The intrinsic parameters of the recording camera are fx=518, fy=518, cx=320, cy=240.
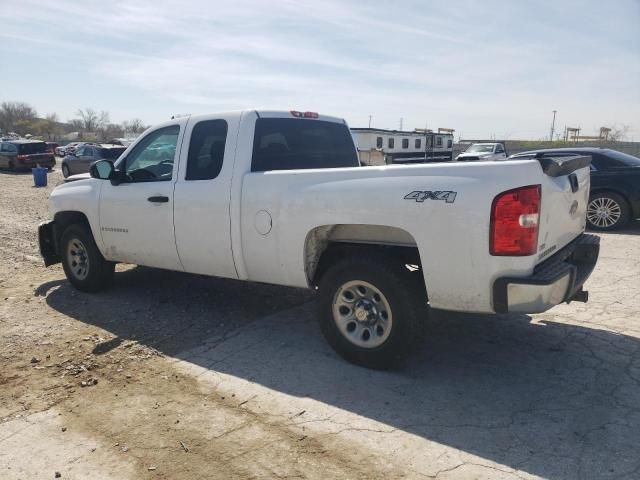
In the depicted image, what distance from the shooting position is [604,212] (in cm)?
975

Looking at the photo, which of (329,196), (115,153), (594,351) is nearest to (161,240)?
(329,196)

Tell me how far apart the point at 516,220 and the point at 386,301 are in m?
1.08

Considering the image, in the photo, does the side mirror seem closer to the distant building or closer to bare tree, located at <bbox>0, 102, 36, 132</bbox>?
the distant building

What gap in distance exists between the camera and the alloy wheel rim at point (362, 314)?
384cm

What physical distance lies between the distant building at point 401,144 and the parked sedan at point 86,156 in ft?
37.1

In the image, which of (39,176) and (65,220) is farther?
(39,176)

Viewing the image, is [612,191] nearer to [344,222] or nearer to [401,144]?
[344,222]

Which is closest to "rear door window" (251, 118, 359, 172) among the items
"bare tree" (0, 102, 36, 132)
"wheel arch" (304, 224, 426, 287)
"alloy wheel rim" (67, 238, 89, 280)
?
"wheel arch" (304, 224, 426, 287)

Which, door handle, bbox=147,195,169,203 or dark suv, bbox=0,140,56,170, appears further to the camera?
dark suv, bbox=0,140,56,170

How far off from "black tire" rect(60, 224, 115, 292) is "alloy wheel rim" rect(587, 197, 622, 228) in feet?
28.0

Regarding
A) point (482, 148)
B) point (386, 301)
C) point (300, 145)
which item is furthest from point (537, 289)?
point (482, 148)

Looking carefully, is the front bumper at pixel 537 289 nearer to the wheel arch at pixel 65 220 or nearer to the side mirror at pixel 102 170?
the side mirror at pixel 102 170

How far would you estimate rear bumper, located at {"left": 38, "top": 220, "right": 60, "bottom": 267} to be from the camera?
6.42 meters

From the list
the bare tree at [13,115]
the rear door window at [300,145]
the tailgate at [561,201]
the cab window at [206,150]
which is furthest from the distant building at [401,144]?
the bare tree at [13,115]
